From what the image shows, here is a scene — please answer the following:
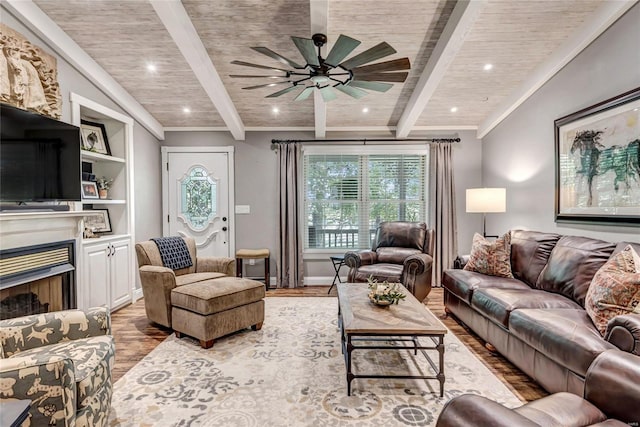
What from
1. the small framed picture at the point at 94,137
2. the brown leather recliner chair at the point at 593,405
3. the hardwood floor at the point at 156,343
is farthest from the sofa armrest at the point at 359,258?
the small framed picture at the point at 94,137

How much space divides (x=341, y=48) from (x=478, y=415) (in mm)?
2211

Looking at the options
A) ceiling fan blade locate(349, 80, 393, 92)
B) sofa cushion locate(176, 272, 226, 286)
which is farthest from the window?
ceiling fan blade locate(349, 80, 393, 92)

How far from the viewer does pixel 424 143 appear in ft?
16.4

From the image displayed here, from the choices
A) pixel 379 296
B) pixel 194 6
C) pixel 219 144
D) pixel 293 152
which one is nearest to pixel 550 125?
pixel 379 296

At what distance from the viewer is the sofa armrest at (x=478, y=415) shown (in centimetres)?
94

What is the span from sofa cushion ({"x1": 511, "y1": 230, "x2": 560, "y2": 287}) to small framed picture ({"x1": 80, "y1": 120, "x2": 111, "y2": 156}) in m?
4.91

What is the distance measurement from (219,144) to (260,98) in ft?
4.08

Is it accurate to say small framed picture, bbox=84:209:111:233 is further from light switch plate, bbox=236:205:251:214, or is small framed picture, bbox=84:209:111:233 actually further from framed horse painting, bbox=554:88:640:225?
framed horse painting, bbox=554:88:640:225

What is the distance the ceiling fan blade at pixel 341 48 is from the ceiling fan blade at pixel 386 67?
0.76 feet

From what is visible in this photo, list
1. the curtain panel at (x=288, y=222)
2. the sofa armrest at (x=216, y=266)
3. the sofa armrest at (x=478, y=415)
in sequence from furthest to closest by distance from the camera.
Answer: the curtain panel at (x=288, y=222)
the sofa armrest at (x=216, y=266)
the sofa armrest at (x=478, y=415)

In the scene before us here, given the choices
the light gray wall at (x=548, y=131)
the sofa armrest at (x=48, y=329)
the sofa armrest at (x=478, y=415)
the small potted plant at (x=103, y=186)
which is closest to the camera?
the sofa armrest at (x=478, y=415)

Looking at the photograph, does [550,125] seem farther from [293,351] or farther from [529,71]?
[293,351]

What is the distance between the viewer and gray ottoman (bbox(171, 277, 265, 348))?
2734 mm

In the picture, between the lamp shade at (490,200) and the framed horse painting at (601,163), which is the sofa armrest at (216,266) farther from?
the framed horse painting at (601,163)
